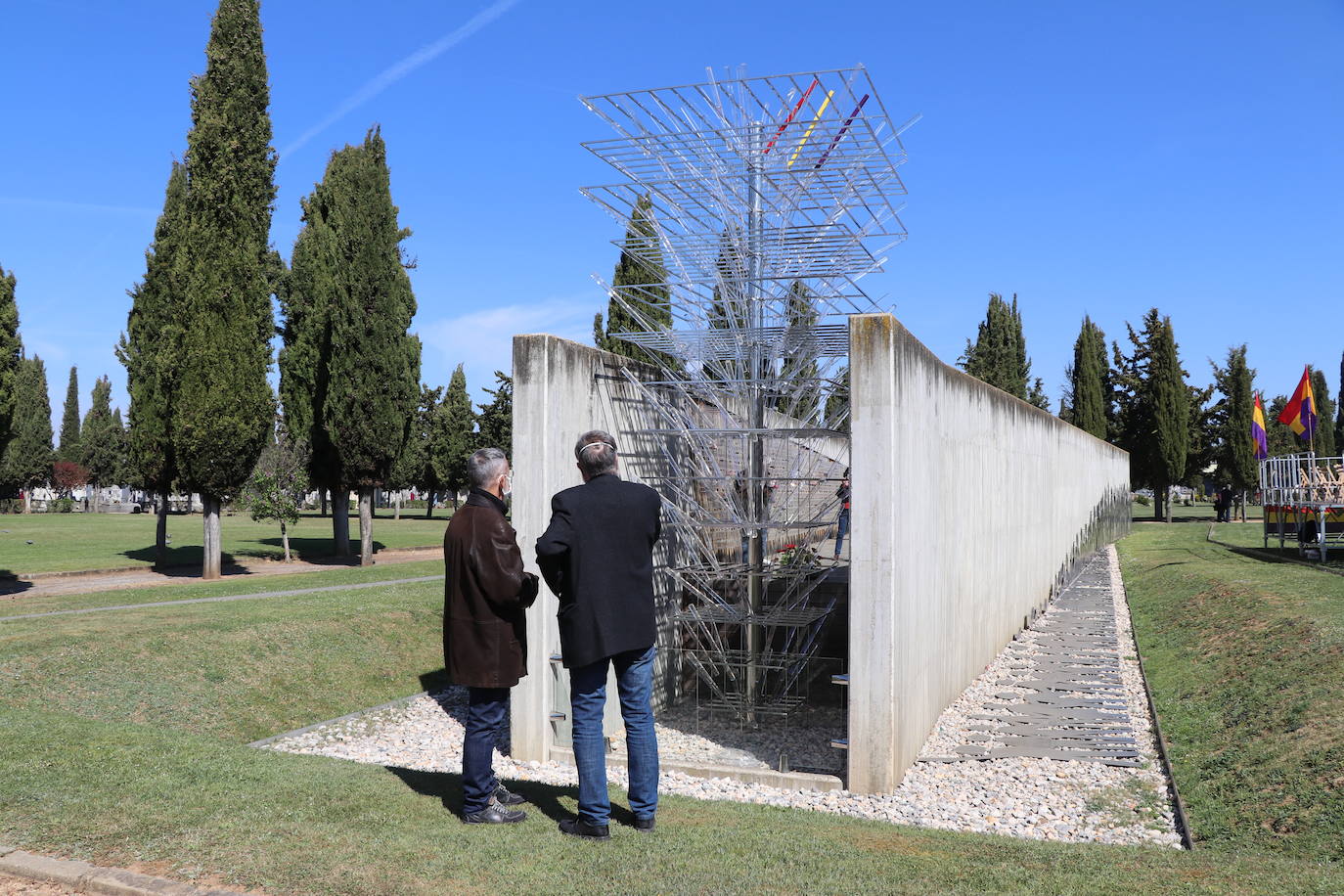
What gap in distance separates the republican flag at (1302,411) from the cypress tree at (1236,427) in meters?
24.2

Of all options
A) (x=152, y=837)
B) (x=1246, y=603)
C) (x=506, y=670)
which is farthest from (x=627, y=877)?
(x=1246, y=603)

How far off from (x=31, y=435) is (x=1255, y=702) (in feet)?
188

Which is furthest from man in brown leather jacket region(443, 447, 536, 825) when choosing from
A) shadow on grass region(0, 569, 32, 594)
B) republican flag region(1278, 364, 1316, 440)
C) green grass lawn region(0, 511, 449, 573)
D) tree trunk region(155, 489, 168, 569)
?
republican flag region(1278, 364, 1316, 440)

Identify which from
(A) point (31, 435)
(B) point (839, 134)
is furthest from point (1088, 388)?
(A) point (31, 435)

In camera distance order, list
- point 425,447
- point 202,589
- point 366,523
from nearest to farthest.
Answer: point 202,589 → point 366,523 → point 425,447

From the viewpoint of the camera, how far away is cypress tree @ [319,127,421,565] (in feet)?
76.4

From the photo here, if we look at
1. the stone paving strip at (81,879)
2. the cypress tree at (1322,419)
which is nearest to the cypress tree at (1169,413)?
the cypress tree at (1322,419)

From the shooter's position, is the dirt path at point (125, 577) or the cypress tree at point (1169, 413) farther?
the cypress tree at point (1169, 413)

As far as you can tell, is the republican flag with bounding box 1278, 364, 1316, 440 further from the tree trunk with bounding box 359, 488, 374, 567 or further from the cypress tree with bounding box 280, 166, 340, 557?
the cypress tree with bounding box 280, 166, 340, 557

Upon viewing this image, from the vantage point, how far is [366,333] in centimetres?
2345

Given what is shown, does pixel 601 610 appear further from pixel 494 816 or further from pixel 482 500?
pixel 494 816

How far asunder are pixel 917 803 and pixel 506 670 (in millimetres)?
3119

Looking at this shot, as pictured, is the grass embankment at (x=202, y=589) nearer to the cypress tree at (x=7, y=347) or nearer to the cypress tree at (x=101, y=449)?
the cypress tree at (x=7, y=347)

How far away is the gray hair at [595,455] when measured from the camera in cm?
465
